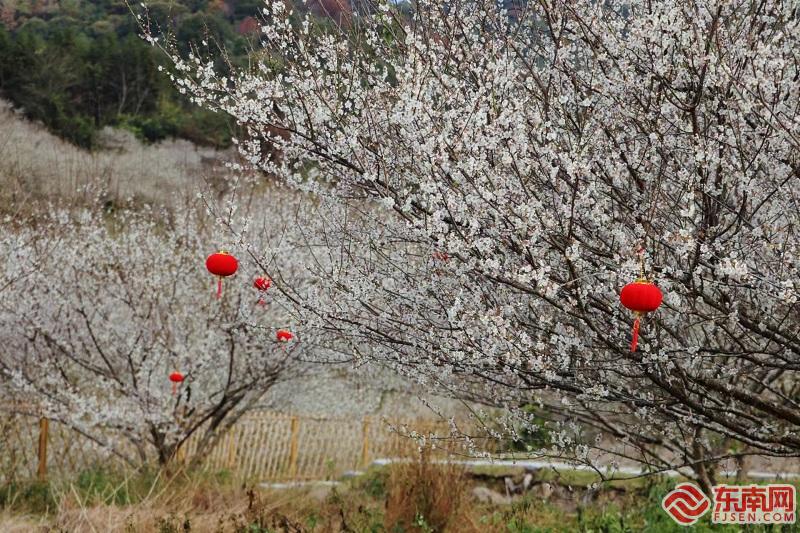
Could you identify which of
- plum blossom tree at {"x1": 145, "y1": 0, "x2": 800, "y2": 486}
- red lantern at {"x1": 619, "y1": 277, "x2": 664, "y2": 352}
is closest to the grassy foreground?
plum blossom tree at {"x1": 145, "y1": 0, "x2": 800, "y2": 486}

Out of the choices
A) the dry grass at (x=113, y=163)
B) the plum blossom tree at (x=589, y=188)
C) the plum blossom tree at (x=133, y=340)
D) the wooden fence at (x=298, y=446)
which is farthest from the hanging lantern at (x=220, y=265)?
the dry grass at (x=113, y=163)

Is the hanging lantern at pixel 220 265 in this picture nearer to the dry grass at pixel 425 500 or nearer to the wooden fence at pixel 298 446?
the dry grass at pixel 425 500

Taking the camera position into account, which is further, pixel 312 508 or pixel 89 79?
pixel 89 79

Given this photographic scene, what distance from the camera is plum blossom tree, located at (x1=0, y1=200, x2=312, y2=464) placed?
30.1 ft

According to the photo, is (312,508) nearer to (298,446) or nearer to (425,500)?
(425,500)

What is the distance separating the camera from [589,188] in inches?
123

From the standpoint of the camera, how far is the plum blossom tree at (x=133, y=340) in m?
9.16

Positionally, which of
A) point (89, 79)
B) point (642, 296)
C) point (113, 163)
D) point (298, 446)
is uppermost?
point (89, 79)

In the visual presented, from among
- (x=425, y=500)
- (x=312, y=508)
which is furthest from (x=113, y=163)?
(x=425, y=500)

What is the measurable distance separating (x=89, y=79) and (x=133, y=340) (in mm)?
18289

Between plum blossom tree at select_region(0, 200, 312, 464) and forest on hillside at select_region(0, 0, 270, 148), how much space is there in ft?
36.0

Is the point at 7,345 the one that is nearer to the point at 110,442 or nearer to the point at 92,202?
the point at 110,442

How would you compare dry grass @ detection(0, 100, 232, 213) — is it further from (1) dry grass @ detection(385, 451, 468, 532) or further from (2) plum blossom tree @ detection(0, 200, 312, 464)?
(1) dry grass @ detection(385, 451, 468, 532)

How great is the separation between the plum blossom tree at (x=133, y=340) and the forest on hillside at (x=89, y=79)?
11.0m
